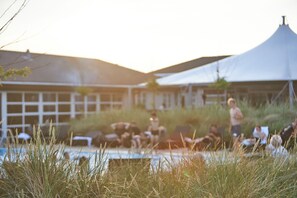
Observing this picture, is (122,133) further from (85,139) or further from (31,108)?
(31,108)

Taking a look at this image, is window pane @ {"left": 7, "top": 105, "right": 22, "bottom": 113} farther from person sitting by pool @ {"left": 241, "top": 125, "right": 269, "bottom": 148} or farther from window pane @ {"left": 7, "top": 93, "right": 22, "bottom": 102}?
person sitting by pool @ {"left": 241, "top": 125, "right": 269, "bottom": 148}

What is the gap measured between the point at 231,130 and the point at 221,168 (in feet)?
30.8

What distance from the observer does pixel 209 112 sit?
60.2 feet

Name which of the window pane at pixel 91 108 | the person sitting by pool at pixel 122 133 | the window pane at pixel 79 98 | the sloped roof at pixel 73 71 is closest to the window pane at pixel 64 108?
the window pane at pixel 79 98

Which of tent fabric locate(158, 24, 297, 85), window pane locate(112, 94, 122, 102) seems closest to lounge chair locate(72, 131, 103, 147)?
tent fabric locate(158, 24, 297, 85)

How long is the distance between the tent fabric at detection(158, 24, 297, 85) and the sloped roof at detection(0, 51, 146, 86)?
562cm

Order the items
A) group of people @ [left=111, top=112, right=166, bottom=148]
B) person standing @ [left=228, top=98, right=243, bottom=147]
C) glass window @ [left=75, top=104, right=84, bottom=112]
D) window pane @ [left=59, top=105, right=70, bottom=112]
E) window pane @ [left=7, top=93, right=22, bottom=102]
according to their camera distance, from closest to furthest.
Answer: person standing @ [left=228, top=98, right=243, bottom=147], group of people @ [left=111, top=112, right=166, bottom=148], window pane @ [left=7, top=93, right=22, bottom=102], window pane @ [left=59, top=105, right=70, bottom=112], glass window @ [left=75, top=104, right=84, bottom=112]

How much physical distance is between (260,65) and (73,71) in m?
11.0

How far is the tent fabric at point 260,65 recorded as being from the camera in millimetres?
20281

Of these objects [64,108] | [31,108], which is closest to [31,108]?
[31,108]

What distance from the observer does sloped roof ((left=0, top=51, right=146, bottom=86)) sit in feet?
81.6

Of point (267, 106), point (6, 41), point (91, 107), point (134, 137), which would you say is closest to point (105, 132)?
point (134, 137)

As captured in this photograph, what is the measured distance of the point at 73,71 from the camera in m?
28.4

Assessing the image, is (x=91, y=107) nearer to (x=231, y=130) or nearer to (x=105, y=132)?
(x=105, y=132)
